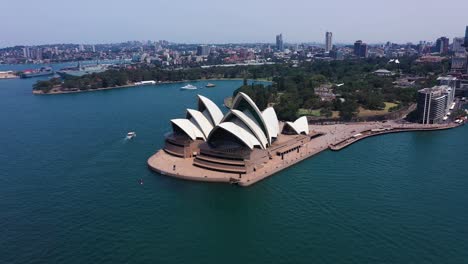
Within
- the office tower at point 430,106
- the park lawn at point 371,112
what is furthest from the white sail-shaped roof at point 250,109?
the office tower at point 430,106

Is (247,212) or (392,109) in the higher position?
(392,109)

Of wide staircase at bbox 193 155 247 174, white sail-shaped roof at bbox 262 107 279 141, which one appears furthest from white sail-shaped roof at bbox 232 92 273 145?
wide staircase at bbox 193 155 247 174

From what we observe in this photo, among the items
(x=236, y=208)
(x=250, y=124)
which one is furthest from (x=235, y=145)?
(x=236, y=208)

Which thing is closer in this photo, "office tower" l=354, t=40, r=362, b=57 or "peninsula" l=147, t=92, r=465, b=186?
"peninsula" l=147, t=92, r=465, b=186

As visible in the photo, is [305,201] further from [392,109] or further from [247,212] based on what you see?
[392,109]

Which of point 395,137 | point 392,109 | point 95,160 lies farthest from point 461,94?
point 95,160

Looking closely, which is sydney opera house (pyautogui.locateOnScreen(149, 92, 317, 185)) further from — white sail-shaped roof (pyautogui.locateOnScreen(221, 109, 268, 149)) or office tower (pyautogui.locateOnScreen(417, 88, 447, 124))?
office tower (pyautogui.locateOnScreen(417, 88, 447, 124))

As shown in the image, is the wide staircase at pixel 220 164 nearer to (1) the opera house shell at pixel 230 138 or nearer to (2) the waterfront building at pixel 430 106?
(1) the opera house shell at pixel 230 138
